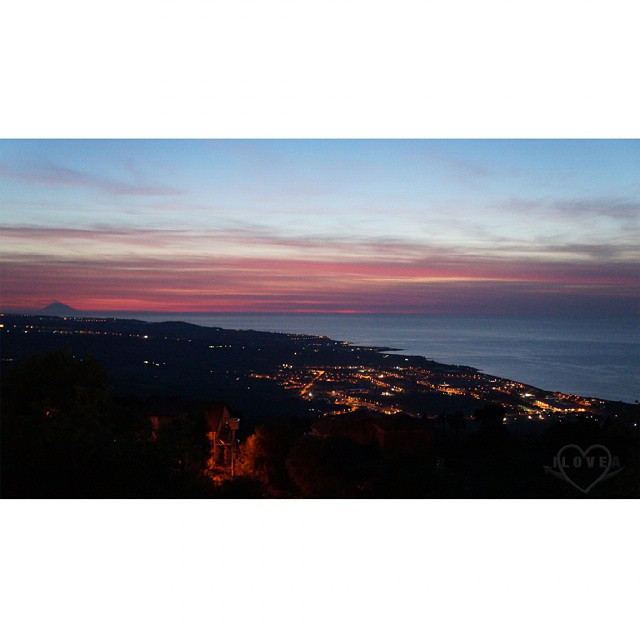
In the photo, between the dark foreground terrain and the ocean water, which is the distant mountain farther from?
the ocean water
